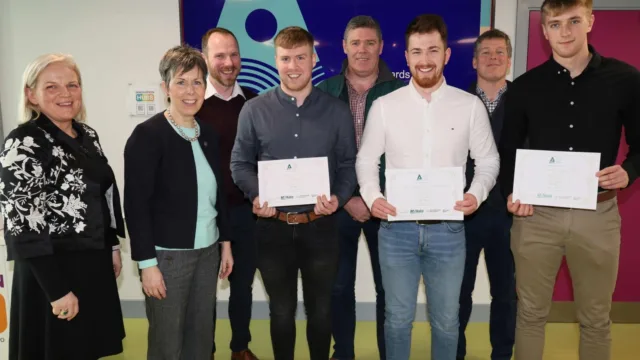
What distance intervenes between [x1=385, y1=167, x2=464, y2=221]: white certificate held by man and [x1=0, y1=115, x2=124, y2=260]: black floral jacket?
1.40 metres

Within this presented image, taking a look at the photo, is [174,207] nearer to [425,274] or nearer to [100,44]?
[425,274]

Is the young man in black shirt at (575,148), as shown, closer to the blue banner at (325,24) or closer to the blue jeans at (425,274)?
the blue jeans at (425,274)

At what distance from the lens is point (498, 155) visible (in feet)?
8.49

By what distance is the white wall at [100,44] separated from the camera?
13.1ft

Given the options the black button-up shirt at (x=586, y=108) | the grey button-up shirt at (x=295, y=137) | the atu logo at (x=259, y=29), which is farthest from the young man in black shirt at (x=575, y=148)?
the atu logo at (x=259, y=29)

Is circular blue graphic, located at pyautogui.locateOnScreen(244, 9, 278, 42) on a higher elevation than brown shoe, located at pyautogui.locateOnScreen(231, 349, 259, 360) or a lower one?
higher

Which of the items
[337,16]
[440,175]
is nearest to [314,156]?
[440,175]

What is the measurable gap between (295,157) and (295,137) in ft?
0.35

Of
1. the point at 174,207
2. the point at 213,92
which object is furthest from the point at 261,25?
the point at 174,207

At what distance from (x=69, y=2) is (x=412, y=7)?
280cm

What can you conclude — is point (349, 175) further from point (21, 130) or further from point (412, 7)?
point (412, 7)

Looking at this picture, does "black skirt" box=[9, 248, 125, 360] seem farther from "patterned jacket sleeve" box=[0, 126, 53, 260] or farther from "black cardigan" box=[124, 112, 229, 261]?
"black cardigan" box=[124, 112, 229, 261]

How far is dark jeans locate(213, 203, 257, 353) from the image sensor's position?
10.5 ft

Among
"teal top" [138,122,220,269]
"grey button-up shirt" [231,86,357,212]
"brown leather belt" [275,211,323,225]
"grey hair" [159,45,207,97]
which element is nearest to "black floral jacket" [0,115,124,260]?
"teal top" [138,122,220,269]
